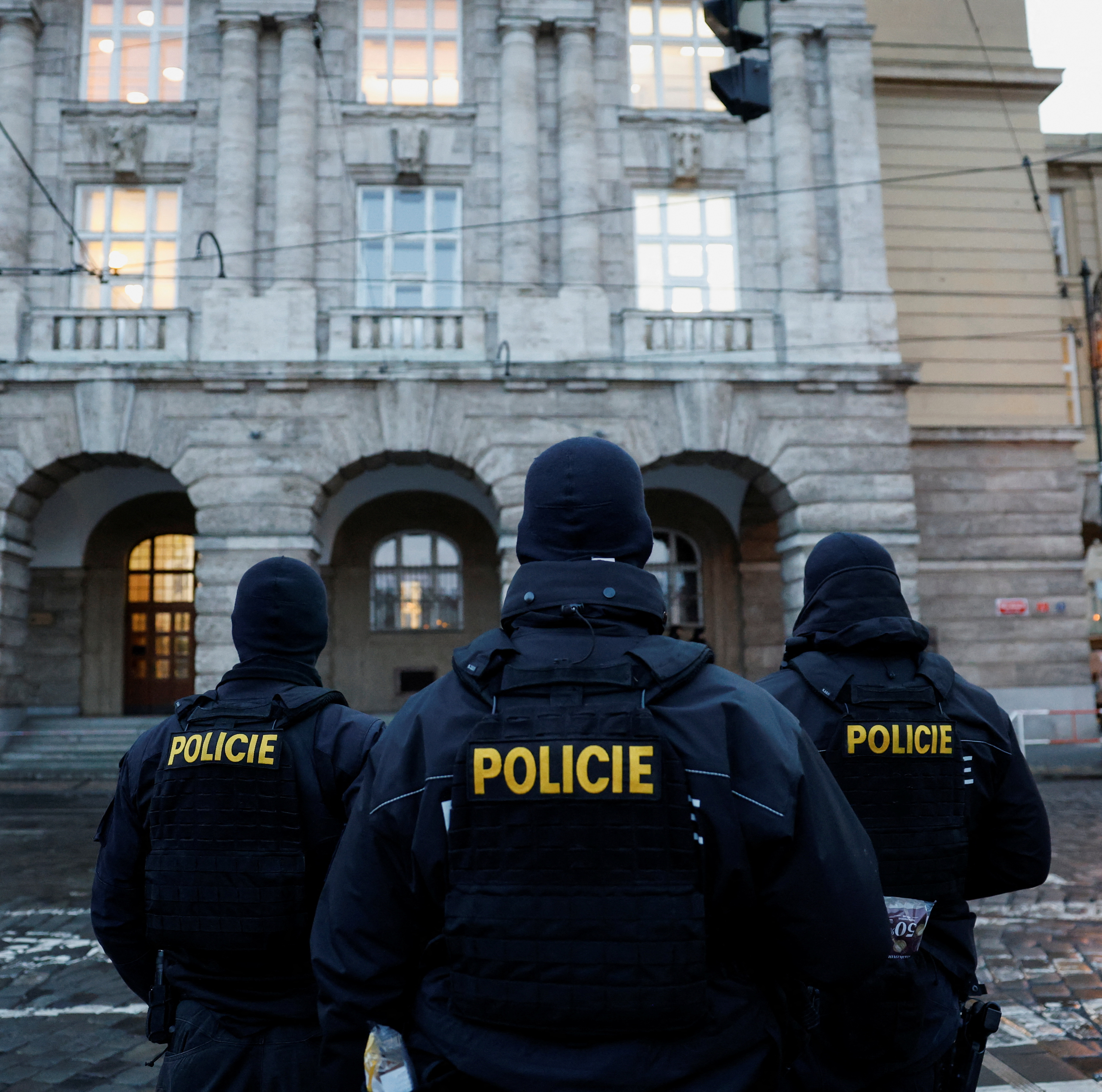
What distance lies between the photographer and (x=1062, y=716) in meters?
16.4

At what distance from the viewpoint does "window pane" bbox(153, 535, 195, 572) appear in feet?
61.7

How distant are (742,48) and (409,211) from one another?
10.1 metres

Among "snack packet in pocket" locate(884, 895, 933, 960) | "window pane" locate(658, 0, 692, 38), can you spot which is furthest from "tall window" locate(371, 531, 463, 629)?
"snack packet in pocket" locate(884, 895, 933, 960)

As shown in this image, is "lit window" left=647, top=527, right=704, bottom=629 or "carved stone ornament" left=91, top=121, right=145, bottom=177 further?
"lit window" left=647, top=527, right=704, bottom=629

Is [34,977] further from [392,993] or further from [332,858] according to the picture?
[392,993]

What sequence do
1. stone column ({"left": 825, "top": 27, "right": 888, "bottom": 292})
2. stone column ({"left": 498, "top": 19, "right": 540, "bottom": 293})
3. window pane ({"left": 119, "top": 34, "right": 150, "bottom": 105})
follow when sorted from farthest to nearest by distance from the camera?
1. window pane ({"left": 119, "top": 34, "right": 150, "bottom": 105})
2. stone column ({"left": 825, "top": 27, "right": 888, "bottom": 292})
3. stone column ({"left": 498, "top": 19, "right": 540, "bottom": 293})

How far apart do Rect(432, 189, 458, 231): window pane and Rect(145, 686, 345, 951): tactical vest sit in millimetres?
13743

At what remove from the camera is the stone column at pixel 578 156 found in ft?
49.3

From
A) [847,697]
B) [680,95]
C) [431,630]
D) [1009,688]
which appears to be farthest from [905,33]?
[847,697]

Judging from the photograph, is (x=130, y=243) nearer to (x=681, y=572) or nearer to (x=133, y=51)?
(x=133, y=51)

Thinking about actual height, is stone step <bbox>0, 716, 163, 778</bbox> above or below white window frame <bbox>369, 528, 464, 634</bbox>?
below

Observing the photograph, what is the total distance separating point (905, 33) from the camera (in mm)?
18203

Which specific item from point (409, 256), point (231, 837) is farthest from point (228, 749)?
point (409, 256)

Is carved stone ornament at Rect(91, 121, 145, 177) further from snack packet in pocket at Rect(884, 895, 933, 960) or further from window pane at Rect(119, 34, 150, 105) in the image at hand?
snack packet in pocket at Rect(884, 895, 933, 960)
